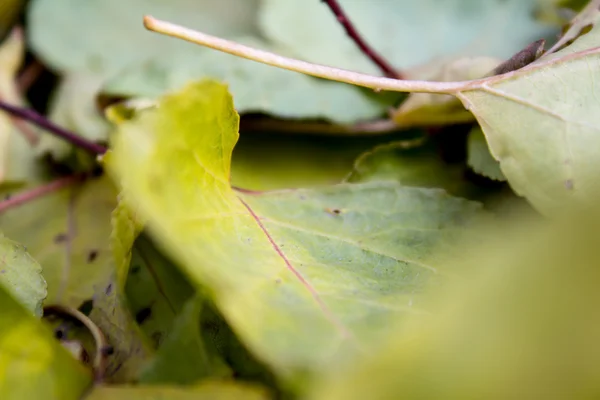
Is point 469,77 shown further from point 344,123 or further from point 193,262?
point 193,262

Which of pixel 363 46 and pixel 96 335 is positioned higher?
pixel 363 46

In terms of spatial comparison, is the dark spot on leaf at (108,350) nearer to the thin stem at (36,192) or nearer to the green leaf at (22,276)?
the green leaf at (22,276)

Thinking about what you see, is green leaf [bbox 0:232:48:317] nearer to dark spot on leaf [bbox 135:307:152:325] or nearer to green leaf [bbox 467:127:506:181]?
dark spot on leaf [bbox 135:307:152:325]

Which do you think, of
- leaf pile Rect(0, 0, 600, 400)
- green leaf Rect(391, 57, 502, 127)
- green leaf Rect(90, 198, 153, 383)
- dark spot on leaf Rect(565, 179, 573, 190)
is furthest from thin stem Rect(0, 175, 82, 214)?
dark spot on leaf Rect(565, 179, 573, 190)

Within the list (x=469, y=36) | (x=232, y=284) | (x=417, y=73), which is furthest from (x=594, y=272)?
(x=469, y=36)

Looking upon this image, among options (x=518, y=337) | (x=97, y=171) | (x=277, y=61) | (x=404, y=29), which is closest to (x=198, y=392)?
(x=518, y=337)

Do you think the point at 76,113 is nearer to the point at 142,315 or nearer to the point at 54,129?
the point at 54,129
